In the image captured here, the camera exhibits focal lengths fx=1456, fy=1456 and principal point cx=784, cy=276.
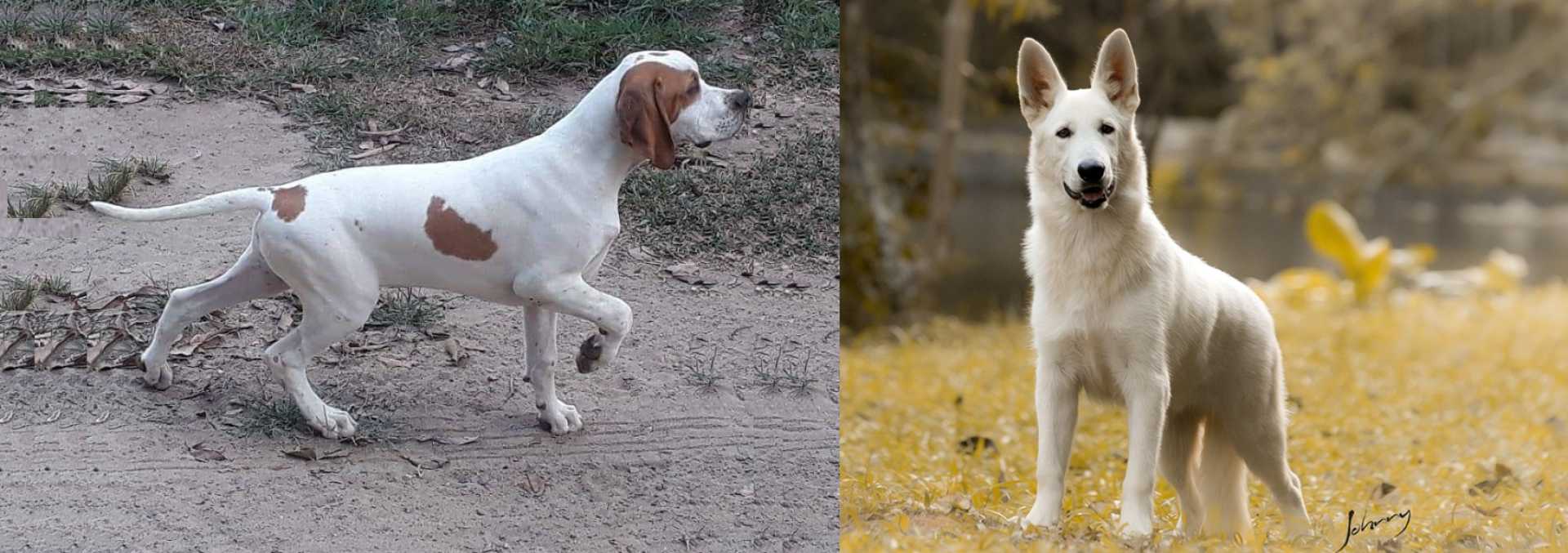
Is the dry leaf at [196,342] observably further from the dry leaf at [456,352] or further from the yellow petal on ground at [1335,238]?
the yellow petal on ground at [1335,238]

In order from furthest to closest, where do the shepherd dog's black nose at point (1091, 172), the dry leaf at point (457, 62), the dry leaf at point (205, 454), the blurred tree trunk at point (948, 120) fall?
the blurred tree trunk at point (948, 120) < the dry leaf at point (457, 62) < the dry leaf at point (205, 454) < the shepherd dog's black nose at point (1091, 172)

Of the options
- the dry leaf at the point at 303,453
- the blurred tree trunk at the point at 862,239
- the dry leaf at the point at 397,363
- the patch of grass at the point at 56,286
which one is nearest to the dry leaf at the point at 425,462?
the dry leaf at the point at 303,453

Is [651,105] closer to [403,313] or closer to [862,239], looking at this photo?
[403,313]

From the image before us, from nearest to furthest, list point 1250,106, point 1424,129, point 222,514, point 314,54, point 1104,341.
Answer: point 1104,341 < point 222,514 < point 314,54 < point 1250,106 < point 1424,129

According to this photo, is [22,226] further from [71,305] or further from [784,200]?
[784,200]

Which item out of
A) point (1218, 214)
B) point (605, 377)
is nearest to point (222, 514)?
point (605, 377)

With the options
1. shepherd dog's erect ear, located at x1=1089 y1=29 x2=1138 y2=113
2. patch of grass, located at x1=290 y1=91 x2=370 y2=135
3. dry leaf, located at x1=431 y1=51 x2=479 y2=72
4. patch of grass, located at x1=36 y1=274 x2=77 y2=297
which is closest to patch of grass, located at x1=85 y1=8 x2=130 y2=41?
patch of grass, located at x1=290 y1=91 x2=370 y2=135

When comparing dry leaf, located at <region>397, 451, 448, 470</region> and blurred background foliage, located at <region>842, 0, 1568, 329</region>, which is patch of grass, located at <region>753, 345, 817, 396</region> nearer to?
dry leaf, located at <region>397, 451, 448, 470</region>
